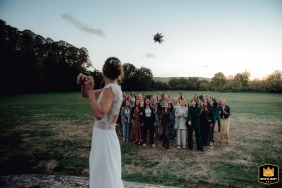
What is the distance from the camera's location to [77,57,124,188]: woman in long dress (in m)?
2.69

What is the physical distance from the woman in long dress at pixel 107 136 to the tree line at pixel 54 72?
27628 millimetres

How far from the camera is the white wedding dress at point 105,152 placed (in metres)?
2.80

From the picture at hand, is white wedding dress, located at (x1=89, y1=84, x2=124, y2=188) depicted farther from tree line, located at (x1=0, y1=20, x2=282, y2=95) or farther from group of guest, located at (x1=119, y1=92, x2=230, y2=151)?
tree line, located at (x1=0, y1=20, x2=282, y2=95)

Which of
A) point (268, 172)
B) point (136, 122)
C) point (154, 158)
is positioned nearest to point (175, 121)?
point (136, 122)

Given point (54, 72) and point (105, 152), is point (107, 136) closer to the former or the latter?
point (105, 152)

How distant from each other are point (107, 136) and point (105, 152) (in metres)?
0.20

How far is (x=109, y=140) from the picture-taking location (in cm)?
285

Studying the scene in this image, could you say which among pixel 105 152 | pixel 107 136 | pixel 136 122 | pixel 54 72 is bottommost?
pixel 136 122

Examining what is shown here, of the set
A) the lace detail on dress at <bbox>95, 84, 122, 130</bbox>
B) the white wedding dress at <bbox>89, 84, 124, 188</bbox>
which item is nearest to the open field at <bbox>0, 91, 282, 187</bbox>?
the white wedding dress at <bbox>89, 84, 124, 188</bbox>

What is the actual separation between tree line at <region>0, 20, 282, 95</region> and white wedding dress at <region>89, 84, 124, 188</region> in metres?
27.6

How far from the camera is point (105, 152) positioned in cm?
283

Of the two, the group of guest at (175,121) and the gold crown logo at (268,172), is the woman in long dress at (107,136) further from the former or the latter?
the group of guest at (175,121)

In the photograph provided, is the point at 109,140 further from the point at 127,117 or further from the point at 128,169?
the point at 127,117

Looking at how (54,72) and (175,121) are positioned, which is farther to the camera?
(54,72)
